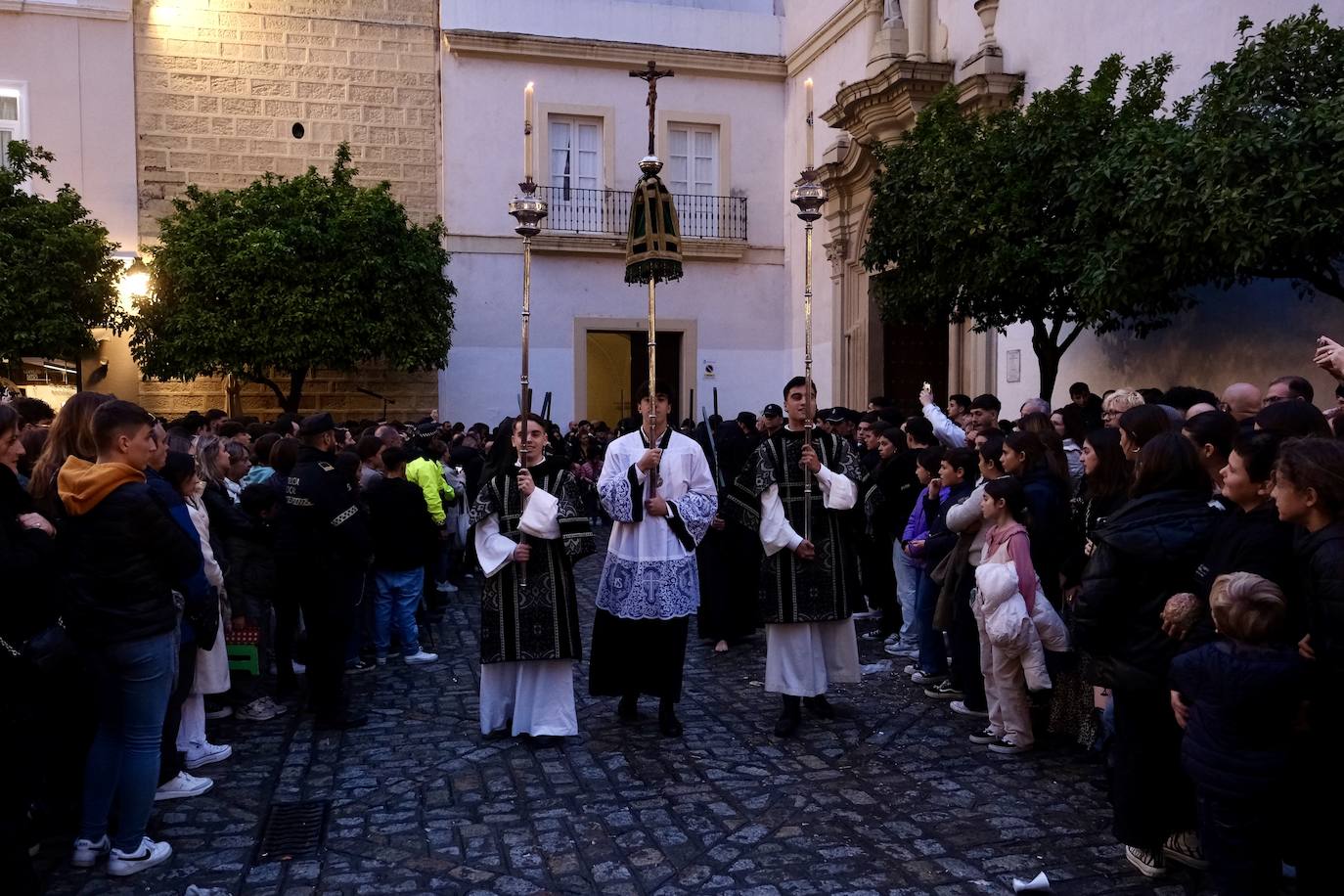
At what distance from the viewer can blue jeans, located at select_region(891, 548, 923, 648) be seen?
751 cm

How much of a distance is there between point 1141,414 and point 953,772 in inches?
75.1

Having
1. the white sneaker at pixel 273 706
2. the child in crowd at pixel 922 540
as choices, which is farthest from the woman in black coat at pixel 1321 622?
the white sneaker at pixel 273 706

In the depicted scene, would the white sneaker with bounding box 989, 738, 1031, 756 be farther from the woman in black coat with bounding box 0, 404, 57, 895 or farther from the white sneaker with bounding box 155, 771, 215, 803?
the woman in black coat with bounding box 0, 404, 57, 895

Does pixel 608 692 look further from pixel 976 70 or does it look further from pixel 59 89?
pixel 59 89

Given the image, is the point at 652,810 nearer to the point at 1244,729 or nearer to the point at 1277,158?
the point at 1244,729

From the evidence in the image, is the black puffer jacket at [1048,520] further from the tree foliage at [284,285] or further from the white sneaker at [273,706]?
the tree foliage at [284,285]

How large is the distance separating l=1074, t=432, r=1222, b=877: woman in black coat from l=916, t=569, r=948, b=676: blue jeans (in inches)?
104

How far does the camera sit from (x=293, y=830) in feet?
15.0

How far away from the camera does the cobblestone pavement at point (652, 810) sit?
161 inches

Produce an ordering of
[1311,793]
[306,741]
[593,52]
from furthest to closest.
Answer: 1. [593,52]
2. [306,741]
3. [1311,793]

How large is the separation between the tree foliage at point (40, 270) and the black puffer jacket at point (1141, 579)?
1340cm

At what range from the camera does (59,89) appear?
1644cm

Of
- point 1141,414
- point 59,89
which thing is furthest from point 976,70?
point 59,89

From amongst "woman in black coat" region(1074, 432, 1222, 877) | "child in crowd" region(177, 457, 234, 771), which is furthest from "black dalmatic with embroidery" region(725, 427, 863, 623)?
"child in crowd" region(177, 457, 234, 771)
